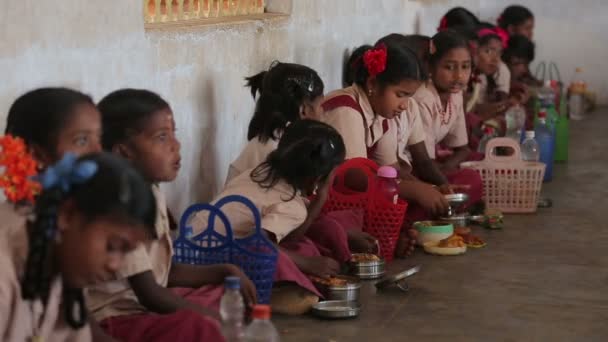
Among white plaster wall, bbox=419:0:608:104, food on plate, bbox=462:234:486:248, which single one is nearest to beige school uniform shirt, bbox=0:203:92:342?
food on plate, bbox=462:234:486:248

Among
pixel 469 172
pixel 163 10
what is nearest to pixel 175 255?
pixel 163 10

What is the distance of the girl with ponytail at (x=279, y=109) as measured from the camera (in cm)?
481

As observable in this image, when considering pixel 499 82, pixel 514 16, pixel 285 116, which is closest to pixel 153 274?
pixel 285 116

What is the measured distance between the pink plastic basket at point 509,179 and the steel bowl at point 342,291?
2.07m

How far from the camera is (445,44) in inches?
250

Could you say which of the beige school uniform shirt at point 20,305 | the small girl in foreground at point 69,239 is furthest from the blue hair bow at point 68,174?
the beige school uniform shirt at point 20,305

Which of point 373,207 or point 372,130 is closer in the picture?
point 373,207

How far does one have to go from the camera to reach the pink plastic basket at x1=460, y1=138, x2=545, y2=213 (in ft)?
20.1

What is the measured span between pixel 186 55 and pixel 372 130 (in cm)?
106

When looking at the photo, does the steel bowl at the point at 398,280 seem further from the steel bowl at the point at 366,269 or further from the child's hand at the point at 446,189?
the child's hand at the point at 446,189

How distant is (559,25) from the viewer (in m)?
11.8

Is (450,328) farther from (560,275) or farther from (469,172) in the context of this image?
(469,172)

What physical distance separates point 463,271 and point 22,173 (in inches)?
101

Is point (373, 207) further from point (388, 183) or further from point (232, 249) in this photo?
point (232, 249)
